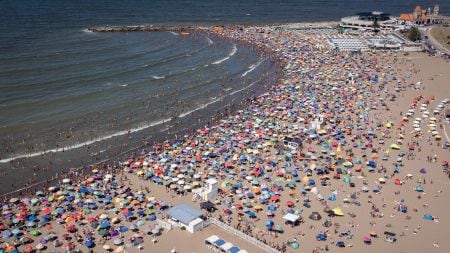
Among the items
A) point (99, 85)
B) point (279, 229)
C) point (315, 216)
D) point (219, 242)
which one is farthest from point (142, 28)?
point (219, 242)

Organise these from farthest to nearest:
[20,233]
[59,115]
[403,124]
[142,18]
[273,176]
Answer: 1. [142,18]
2. [59,115]
3. [403,124]
4. [273,176]
5. [20,233]

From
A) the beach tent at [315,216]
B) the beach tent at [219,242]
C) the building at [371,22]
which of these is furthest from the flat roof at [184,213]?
the building at [371,22]

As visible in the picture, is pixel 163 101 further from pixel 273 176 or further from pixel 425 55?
pixel 425 55

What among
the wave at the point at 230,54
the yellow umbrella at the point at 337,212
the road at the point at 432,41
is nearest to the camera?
the yellow umbrella at the point at 337,212

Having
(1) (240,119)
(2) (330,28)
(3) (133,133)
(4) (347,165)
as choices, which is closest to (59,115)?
(3) (133,133)

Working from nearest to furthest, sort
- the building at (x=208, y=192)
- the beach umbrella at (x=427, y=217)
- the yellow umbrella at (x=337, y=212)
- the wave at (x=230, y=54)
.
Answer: the beach umbrella at (x=427, y=217) < the yellow umbrella at (x=337, y=212) < the building at (x=208, y=192) < the wave at (x=230, y=54)

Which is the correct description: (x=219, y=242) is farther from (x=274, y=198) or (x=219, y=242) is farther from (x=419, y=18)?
(x=419, y=18)

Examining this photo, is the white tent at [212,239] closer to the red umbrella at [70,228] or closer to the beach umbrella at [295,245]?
the beach umbrella at [295,245]
